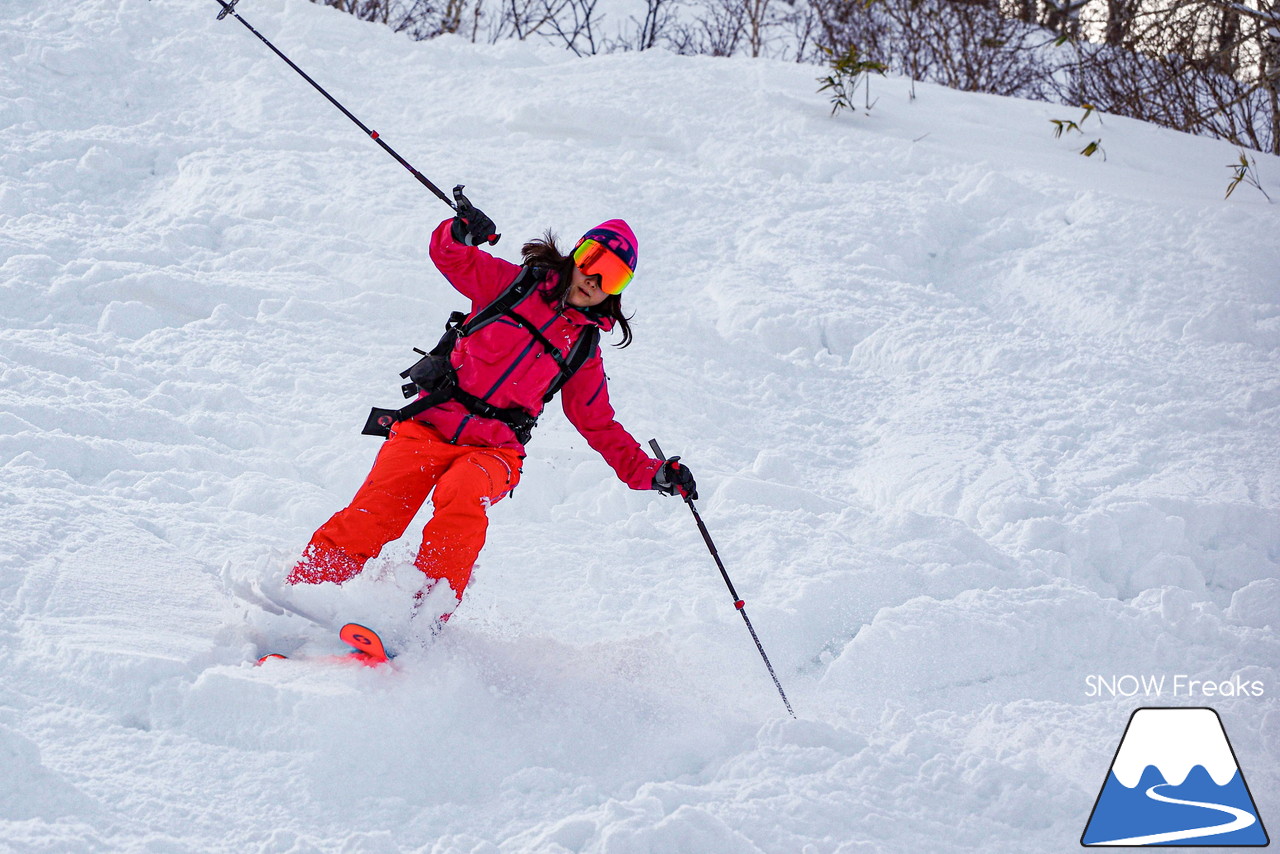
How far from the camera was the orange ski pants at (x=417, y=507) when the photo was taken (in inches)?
123

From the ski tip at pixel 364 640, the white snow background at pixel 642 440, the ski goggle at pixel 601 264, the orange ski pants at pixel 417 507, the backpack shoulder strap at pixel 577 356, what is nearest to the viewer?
the white snow background at pixel 642 440

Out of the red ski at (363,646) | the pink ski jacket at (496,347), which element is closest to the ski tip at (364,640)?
the red ski at (363,646)

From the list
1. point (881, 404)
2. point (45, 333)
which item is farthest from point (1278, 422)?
point (45, 333)

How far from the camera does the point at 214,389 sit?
15.4 feet

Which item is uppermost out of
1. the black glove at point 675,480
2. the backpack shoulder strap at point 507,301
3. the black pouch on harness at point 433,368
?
the backpack shoulder strap at point 507,301

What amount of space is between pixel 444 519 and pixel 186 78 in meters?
5.88

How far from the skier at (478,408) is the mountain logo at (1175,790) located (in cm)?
157

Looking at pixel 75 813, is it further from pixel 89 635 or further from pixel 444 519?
pixel 444 519

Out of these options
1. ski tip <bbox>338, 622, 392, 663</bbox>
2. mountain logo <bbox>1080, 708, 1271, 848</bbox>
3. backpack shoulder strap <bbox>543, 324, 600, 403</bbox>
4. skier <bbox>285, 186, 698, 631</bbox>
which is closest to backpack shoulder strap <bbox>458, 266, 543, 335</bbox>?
skier <bbox>285, 186, 698, 631</bbox>

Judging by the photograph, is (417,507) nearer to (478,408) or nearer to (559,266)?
(478,408)

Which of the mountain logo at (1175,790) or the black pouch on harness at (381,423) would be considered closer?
the mountain logo at (1175,790)

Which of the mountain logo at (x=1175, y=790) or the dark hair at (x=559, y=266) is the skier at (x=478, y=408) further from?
the mountain logo at (x=1175, y=790)

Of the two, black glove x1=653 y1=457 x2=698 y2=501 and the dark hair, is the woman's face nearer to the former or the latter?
the dark hair

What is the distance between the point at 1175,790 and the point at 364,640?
8.13ft
